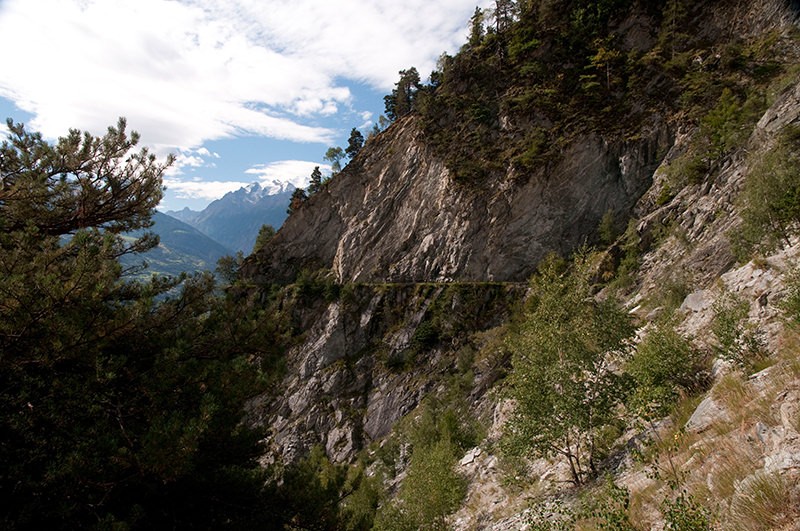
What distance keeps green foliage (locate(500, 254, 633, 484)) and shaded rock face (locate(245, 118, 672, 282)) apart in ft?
144

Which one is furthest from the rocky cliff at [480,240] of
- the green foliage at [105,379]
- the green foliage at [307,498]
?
the green foliage at [105,379]

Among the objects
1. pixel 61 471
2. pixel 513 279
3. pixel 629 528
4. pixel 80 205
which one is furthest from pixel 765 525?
pixel 513 279

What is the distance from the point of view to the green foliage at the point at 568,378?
36.4ft

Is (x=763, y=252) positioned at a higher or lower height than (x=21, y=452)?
higher

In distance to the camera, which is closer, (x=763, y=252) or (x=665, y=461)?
(x=665, y=461)

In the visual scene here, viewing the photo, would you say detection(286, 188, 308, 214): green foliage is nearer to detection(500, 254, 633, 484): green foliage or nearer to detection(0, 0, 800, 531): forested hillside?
detection(0, 0, 800, 531): forested hillside

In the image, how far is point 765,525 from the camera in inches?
154

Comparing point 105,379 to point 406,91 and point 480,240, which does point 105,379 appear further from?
point 406,91

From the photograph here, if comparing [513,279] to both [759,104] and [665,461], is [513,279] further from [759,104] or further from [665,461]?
[665,461]

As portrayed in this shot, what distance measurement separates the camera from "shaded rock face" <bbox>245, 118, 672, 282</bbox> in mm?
53000

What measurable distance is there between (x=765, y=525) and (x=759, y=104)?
5436 cm

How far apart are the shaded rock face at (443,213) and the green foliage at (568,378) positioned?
4397 centimetres

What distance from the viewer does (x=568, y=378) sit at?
37.4 ft

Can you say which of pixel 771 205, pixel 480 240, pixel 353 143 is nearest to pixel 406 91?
pixel 353 143
